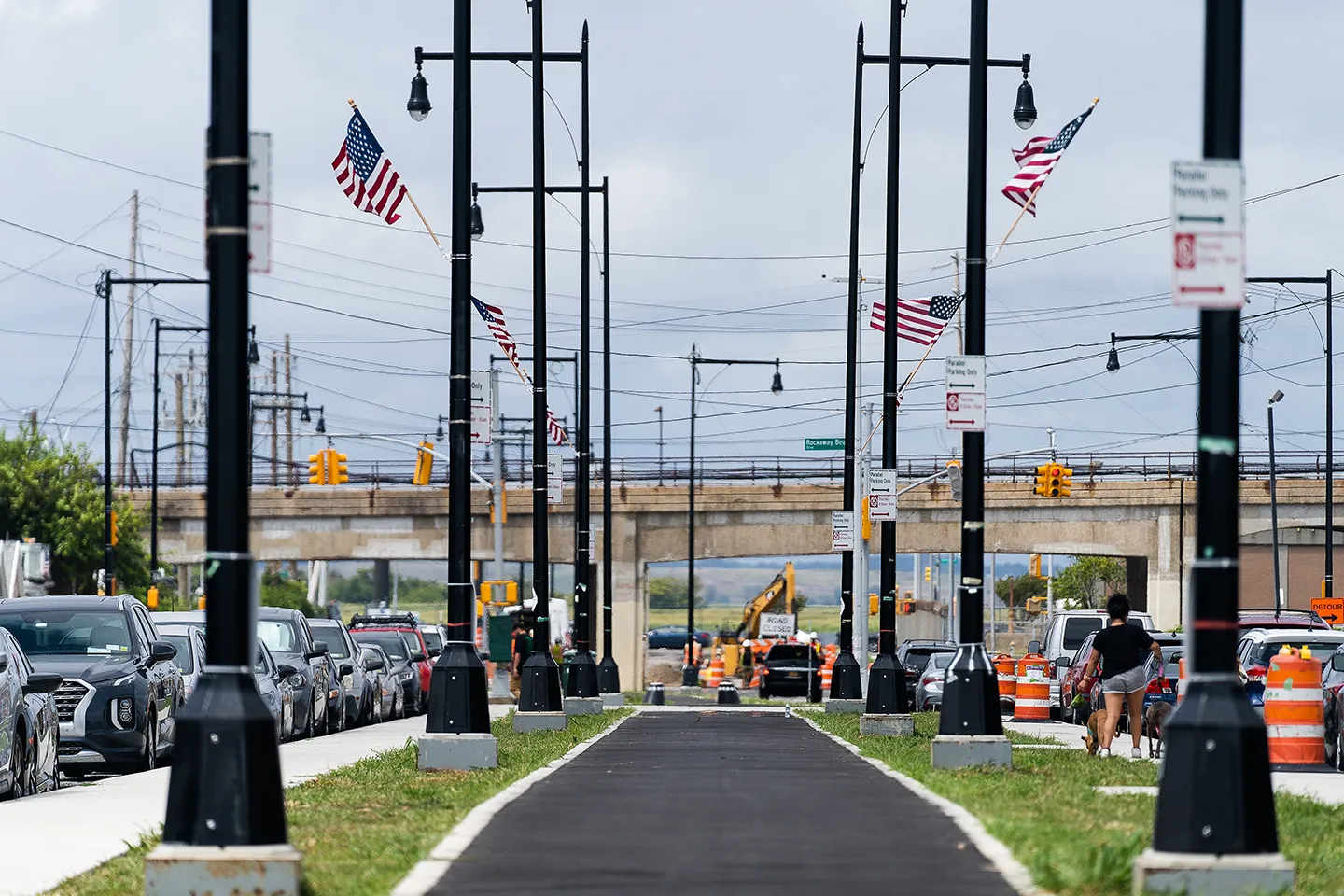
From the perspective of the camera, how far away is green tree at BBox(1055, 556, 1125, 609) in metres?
121

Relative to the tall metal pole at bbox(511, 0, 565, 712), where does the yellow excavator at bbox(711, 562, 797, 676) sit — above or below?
below

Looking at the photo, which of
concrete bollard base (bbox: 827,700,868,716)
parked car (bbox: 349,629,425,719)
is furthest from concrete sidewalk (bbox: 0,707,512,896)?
parked car (bbox: 349,629,425,719)

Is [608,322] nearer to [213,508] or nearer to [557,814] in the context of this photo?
[557,814]

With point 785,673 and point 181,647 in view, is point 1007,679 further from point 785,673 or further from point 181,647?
point 181,647

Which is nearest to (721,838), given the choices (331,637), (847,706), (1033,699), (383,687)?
(1033,699)

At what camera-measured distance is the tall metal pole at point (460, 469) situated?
733 inches

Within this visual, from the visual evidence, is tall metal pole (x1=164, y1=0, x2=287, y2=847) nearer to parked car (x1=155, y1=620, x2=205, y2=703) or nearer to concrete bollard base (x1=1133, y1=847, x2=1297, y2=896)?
concrete bollard base (x1=1133, y1=847, x2=1297, y2=896)

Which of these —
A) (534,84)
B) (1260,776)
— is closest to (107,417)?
(534,84)

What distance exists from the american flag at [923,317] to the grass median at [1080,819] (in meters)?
18.1

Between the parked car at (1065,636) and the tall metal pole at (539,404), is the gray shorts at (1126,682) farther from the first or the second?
the parked car at (1065,636)

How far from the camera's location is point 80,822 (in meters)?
14.9

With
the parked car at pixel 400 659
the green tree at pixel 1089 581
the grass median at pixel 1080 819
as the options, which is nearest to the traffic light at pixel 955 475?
the parked car at pixel 400 659

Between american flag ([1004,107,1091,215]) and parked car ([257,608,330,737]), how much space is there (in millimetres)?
11121

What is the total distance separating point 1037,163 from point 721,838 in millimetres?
16705
